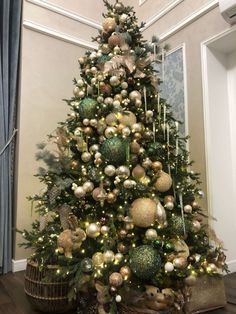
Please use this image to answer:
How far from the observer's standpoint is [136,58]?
1.88 meters

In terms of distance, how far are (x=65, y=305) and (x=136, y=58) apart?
158 cm

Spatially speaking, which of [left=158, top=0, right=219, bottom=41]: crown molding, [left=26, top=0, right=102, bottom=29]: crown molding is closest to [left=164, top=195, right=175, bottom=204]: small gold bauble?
[left=158, top=0, right=219, bottom=41]: crown molding

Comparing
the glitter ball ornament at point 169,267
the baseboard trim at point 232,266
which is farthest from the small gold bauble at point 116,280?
the baseboard trim at point 232,266

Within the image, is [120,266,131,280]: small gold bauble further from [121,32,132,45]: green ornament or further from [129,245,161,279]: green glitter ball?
[121,32,132,45]: green ornament

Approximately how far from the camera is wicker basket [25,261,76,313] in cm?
169

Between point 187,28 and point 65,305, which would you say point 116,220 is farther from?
point 187,28

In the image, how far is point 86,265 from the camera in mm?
1477

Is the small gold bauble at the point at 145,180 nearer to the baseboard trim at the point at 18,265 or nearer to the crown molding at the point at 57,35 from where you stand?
the baseboard trim at the point at 18,265

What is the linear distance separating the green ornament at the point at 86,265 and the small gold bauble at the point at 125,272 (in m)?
0.16

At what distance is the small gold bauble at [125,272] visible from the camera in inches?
56.9

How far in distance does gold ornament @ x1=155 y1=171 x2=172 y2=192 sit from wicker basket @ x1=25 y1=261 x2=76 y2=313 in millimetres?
749

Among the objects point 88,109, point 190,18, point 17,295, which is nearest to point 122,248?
point 88,109

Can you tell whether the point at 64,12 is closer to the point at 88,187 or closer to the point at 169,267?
the point at 88,187

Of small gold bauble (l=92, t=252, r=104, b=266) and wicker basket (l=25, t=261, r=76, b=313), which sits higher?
small gold bauble (l=92, t=252, r=104, b=266)
